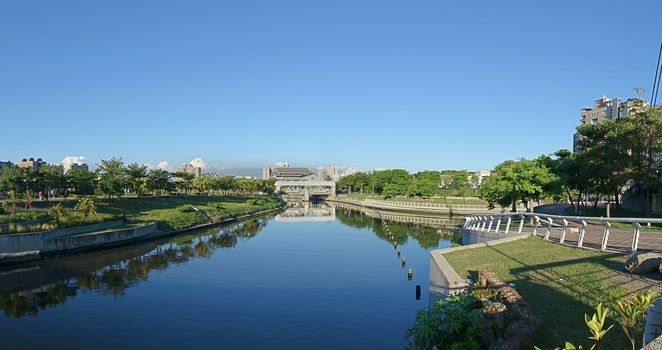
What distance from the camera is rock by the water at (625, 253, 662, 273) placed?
10.9 meters

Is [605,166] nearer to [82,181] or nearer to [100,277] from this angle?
[100,277]

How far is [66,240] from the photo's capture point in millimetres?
36188

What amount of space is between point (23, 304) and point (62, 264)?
1100cm

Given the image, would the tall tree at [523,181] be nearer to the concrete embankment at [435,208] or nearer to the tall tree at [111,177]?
the concrete embankment at [435,208]

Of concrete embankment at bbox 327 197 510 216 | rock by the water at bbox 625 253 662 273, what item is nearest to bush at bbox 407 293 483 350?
rock by the water at bbox 625 253 662 273

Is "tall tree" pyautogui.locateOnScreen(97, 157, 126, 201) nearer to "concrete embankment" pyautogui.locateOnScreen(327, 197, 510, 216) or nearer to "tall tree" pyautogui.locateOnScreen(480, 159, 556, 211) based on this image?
"tall tree" pyautogui.locateOnScreen(480, 159, 556, 211)

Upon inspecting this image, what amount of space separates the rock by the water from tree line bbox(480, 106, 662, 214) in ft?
96.8

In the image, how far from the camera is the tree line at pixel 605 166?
37219 mm

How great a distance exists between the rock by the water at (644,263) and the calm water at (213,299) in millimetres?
8303

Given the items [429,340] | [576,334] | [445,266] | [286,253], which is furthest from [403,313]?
[286,253]

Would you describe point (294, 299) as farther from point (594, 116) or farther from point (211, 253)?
point (594, 116)

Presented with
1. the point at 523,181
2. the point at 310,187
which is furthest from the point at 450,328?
the point at 310,187

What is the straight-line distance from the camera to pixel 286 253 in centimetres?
4178

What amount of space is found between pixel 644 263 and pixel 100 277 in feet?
97.9
